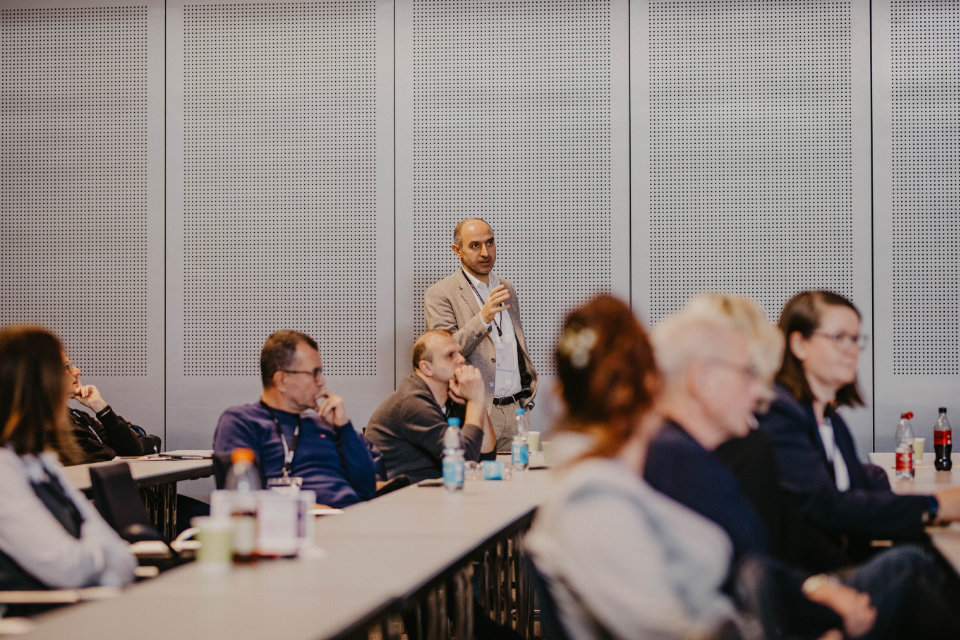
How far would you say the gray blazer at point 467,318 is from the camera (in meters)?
5.68

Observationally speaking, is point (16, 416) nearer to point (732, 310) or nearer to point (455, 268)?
point (732, 310)

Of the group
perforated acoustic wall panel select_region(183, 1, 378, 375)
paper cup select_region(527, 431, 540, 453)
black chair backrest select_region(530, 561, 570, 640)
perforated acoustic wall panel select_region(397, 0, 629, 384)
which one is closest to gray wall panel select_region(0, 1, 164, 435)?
perforated acoustic wall panel select_region(183, 1, 378, 375)

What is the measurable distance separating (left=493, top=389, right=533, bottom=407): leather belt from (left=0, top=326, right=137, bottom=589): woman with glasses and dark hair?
342 centimetres

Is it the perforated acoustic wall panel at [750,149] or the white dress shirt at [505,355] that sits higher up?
the perforated acoustic wall panel at [750,149]

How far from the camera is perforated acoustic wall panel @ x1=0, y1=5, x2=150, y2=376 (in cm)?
697

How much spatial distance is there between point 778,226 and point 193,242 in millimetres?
3878

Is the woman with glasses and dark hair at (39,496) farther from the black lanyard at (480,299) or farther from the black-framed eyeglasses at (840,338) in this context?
the black lanyard at (480,299)

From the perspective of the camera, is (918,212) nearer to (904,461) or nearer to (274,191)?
(904,461)

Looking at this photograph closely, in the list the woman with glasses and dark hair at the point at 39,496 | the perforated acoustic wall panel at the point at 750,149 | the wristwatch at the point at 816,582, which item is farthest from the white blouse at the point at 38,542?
the perforated acoustic wall panel at the point at 750,149

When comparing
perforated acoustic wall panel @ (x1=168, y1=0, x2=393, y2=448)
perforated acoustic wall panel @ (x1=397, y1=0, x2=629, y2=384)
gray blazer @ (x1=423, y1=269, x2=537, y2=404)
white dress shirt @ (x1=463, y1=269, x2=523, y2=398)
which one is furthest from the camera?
perforated acoustic wall panel @ (x1=168, y1=0, x2=393, y2=448)

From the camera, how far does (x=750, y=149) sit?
660cm

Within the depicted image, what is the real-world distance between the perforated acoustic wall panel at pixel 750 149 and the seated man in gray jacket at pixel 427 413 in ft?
8.26

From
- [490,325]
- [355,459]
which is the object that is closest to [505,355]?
[490,325]

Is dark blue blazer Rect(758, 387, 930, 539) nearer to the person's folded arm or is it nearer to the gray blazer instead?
the person's folded arm
